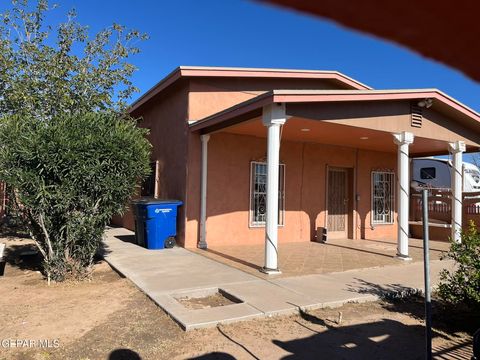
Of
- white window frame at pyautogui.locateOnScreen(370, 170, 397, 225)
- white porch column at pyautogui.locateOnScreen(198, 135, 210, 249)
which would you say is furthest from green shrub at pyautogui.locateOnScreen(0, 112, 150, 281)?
white window frame at pyautogui.locateOnScreen(370, 170, 397, 225)

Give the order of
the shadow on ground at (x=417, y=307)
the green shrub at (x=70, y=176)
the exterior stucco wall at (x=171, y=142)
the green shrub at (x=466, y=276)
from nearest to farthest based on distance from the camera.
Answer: the green shrub at (x=466, y=276) → the shadow on ground at (x=417, y=307) → the green shrub at (x=70, y=176) → the exterior stucco wall at (x=171, y=142)

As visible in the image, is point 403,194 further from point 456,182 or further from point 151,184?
point 151,184

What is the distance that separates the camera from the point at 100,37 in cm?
1023

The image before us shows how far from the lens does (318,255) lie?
941cm

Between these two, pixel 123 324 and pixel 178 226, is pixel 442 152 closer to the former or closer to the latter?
pixel 178 226

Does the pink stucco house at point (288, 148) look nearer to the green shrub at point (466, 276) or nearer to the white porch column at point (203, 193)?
the white porch column at point (203, 193)

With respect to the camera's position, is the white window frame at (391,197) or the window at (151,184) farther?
the white window frame at (391,197)

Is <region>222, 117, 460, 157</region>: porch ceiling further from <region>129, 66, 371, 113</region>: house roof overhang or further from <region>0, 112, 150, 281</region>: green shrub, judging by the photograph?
<region>0, 112, 150, 281</region>: green shrub

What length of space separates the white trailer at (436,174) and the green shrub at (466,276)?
1152cm

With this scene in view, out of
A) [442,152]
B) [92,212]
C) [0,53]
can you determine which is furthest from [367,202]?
[0,53]

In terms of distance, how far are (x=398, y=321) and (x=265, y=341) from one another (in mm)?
1934

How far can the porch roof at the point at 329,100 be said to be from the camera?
7.17m

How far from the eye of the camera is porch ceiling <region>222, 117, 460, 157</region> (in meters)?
8.77

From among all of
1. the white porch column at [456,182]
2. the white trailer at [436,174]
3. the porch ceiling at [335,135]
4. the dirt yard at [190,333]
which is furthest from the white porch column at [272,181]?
the white trailer at [436,174]
